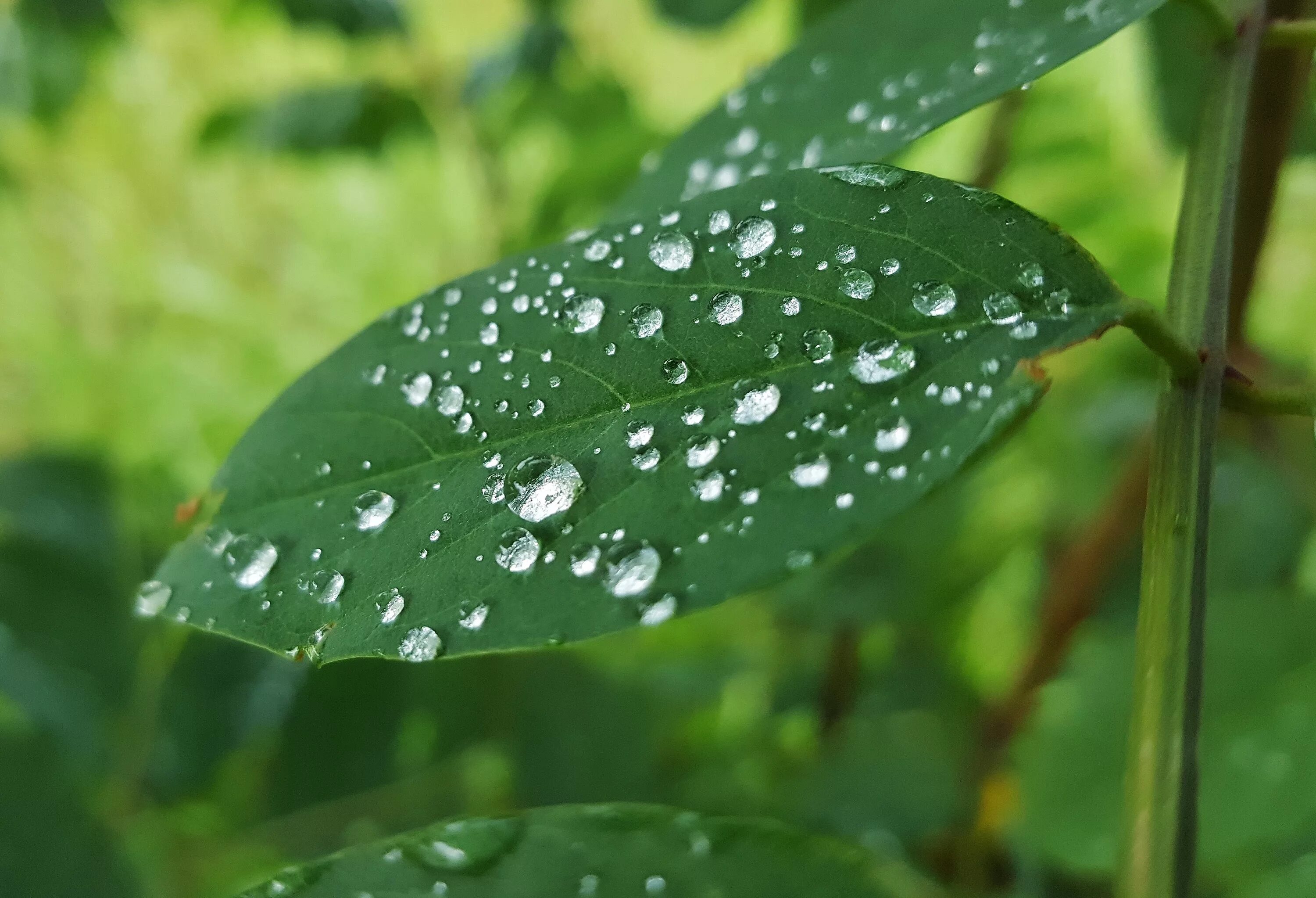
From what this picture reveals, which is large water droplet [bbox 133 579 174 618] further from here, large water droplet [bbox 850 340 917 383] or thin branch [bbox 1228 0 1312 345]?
thin branch [bbox 1228 0 1312 345]

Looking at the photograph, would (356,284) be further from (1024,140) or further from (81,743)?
(1024,140)

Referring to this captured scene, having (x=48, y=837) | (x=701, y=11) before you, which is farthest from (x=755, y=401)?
(x=48, y=837)

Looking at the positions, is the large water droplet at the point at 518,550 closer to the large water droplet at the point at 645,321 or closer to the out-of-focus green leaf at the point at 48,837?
the large water droplet at the point at 645,321

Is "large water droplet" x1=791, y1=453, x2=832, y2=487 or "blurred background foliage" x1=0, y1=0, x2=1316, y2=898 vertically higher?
"blurred background foliage" x1=0, y1=0, x2=1316, y2=898

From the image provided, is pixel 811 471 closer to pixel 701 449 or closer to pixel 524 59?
pixel 701 449

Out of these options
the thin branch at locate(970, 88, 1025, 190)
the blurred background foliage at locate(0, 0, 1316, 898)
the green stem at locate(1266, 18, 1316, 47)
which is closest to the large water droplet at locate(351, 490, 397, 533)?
the blurred background foliage at locate(0, 0, 1316, 898)
